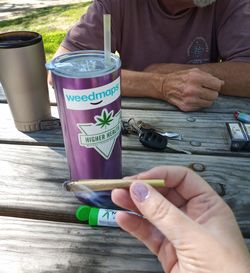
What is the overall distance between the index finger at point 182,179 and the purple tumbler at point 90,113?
0.09 metres

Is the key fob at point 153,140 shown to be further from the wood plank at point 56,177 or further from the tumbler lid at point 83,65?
the tumbler lid at point 83,65

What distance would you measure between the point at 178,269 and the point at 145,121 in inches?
19.4

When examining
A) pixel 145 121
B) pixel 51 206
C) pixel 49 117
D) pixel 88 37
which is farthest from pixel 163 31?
pixel 51 206

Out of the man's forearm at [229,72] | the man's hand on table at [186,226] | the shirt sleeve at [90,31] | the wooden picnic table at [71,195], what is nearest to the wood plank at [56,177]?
the wooden picnic table at [71,195]

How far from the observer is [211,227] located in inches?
19.7

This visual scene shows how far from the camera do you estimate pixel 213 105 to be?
1.07 m

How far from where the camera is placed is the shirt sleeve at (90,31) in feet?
4.23

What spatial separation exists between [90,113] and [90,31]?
81cm

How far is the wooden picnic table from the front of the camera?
56 cm

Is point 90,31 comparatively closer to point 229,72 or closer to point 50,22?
point 229,72

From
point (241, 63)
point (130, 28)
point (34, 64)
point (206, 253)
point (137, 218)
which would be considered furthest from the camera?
point (130, 28)

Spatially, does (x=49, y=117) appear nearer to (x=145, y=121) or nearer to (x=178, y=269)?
(x=145, y=121)

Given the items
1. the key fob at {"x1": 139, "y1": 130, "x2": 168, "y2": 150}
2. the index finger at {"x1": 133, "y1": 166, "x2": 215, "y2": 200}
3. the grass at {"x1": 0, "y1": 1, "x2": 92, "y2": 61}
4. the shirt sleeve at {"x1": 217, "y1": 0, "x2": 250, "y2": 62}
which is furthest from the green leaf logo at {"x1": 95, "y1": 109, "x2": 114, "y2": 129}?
the grass at {"x1": 0, "y1": 1, "x2": 92, "y2": 61}

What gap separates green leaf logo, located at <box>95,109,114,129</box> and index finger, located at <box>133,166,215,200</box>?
0.34 feet
